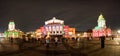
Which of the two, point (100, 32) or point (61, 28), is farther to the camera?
point (100, 32)

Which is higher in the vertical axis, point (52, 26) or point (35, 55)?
point (52, 26)

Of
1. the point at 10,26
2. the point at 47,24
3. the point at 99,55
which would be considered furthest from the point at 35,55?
the point at 10,26

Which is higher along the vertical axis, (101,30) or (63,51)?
(101,30)

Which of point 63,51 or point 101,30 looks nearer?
point 63,51

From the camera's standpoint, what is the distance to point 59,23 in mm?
100500

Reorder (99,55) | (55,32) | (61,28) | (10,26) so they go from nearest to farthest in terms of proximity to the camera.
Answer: (99,55) → (55,32) → (61,28) → (10,26)

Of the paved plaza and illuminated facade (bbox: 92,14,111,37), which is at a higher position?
illuminated facade (bbox: 92,14,111,37)

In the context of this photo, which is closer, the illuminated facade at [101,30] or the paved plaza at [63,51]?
the paved plaza at [63,51]

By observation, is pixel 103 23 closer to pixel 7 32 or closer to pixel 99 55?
pixel 7 32

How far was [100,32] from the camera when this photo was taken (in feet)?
348

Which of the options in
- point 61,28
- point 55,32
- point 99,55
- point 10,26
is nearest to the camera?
point 99,55

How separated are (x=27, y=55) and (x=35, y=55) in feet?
2.44

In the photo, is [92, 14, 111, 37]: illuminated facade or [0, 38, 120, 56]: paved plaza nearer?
[0, 38, 120, 56]: paved plaza

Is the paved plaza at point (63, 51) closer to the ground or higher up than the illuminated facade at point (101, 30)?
closer to the ground
